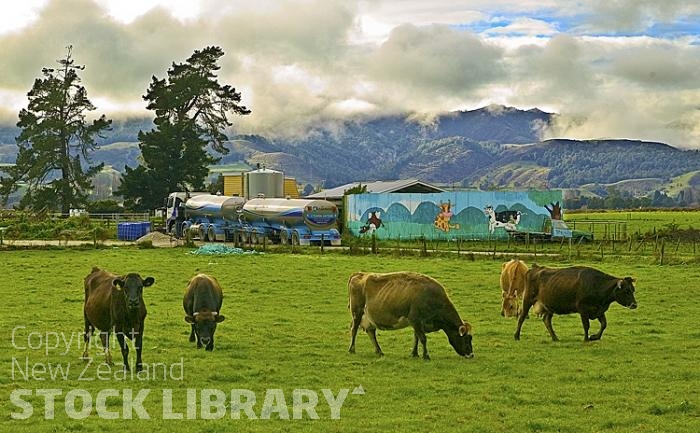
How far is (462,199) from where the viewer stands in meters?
61.2

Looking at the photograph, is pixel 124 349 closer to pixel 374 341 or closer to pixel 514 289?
pixel 374 341

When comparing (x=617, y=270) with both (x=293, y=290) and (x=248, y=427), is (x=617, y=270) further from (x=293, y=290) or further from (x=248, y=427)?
(x=248, y=427)

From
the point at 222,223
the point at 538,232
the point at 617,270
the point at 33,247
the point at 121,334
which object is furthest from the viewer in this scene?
the point at 222,223

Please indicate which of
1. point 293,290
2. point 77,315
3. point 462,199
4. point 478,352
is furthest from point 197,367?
point 462,199

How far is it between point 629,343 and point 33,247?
41.7 metres

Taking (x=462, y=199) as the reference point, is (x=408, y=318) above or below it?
below

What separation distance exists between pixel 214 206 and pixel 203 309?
1848 inches

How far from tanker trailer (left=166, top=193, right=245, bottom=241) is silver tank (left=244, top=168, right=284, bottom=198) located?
24.6 ft

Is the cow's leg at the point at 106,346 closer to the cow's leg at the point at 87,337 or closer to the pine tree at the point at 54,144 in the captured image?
the cow's leg at the point at 87,337

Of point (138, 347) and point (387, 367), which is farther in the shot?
point (387, 367)

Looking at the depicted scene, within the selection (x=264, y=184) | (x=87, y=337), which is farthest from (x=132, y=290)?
(x=264, y=184)

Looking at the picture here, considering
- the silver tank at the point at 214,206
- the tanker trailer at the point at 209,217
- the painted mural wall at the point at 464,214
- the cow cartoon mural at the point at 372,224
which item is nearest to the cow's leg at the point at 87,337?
the tanker trailer at the point at 209,217

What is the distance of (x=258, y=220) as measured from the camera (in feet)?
203

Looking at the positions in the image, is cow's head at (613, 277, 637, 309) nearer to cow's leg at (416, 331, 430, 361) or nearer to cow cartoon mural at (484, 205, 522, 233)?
cow's leg at (416, 331, 430, 361)
